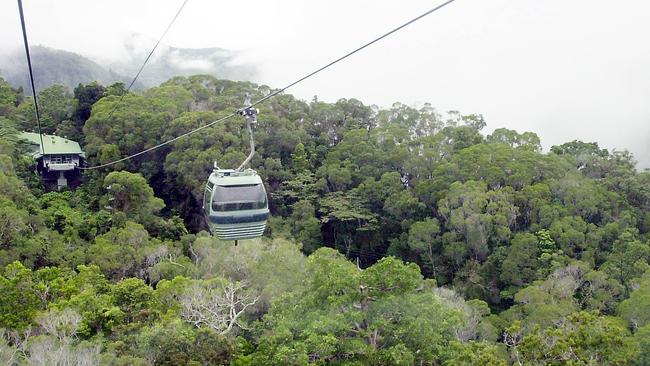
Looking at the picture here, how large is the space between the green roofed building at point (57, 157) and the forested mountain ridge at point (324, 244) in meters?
1.03

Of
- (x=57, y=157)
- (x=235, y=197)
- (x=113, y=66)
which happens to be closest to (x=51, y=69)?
(x=113, y=66)

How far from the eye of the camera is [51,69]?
201 ft

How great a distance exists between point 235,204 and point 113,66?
7635 cm

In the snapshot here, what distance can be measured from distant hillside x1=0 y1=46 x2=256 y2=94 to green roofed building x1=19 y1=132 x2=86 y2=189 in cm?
3091

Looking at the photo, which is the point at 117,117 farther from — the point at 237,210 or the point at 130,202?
the point at 237,210

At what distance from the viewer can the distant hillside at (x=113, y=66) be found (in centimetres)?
6009

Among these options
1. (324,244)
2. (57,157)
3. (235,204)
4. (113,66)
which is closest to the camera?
(235,204)

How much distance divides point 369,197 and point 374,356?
1175cm

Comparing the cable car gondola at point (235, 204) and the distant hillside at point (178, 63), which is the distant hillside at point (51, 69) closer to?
the distant hillside at point (178, 63)

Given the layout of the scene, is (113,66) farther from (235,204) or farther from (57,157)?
(235,204)

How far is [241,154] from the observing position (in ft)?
66.7

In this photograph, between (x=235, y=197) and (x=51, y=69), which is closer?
(x=235, y=197)

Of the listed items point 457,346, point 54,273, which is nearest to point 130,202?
point 54,273

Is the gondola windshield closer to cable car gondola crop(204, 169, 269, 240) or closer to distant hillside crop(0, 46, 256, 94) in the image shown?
cable car gondola crop(204, 169, 269, 240)
